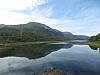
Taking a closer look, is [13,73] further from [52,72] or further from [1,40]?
[1,40]

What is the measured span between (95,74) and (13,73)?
26421 mm

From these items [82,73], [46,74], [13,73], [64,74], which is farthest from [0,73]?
[82,73]

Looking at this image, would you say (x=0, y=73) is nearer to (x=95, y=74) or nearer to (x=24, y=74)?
(x=24, y=74)

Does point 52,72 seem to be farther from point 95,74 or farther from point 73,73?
point 95,74

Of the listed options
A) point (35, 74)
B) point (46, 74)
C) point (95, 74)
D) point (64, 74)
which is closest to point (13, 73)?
point (35, 74)

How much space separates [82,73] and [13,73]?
2261 centimetres

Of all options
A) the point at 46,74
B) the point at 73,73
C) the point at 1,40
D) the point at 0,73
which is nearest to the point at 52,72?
the point at 46,74

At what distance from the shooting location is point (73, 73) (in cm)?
5516

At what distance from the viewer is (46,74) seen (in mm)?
48125

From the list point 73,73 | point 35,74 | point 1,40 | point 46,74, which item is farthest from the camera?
point 1,40

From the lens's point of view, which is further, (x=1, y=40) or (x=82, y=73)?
(x=1, y=40)

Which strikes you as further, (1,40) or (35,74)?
(1,40)

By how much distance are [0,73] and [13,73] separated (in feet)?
13.6

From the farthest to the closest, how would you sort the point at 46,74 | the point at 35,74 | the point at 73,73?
1. the point at 73,73
2. the point at 35,74
3. the point at 46,74
